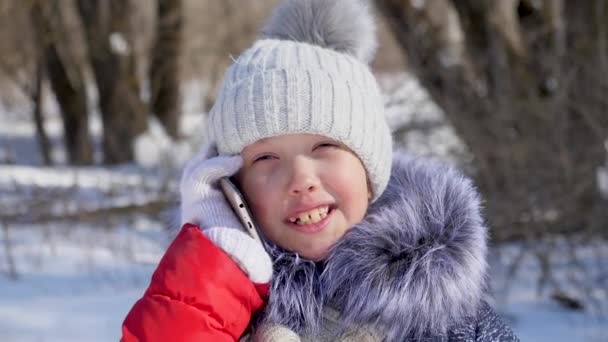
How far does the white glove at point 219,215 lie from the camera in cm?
193

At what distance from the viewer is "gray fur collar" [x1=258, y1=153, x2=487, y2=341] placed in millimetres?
1980

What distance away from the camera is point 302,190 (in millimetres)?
1979

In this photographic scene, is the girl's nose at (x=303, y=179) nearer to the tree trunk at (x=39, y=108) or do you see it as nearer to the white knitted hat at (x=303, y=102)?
the white knitted hat at (x=303, y=102)

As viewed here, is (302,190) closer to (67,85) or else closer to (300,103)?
(300,103)

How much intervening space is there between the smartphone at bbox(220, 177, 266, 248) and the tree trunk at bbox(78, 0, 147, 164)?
1058 cm

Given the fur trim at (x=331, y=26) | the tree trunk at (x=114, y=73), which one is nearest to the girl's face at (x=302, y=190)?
the fur trim at (x=331, y=26)

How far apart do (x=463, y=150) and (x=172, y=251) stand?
466 cm

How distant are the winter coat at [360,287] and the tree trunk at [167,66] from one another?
10.8 m

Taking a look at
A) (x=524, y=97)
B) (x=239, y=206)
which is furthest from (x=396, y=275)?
(x=524, y=97)

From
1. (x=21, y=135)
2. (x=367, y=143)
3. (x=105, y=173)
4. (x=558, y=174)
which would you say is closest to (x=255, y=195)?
(x=367, y=143)

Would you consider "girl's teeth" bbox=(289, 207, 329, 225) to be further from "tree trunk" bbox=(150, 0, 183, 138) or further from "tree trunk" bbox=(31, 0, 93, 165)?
"tree trunk" bbox=(31, 0, 93, 165)

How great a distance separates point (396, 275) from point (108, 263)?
5.15 metres

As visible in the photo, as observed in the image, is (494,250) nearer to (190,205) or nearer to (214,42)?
(190,205)

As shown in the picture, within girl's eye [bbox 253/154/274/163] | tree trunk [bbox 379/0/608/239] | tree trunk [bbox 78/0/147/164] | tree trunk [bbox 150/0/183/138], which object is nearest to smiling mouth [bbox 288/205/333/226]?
girl's eye [bbox 253/154/274/163]
